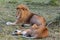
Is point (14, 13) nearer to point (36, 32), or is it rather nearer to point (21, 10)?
point (21, 10)

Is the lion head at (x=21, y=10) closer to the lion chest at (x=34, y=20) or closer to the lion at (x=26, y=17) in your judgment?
the lion at (x=26, y=17)

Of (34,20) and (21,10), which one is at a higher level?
(21,10)

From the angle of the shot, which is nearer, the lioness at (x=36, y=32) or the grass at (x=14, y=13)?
the lioness at (x=36, y=32)

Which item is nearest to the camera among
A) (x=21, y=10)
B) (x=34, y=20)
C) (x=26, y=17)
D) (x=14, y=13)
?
(x=21, y=10)

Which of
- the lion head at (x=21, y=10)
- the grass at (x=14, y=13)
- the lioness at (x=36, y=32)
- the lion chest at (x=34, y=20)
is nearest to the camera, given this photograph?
the lioness at (x=36, y=32)

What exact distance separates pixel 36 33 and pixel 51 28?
1680 millimetres

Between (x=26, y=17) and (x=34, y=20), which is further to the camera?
(x=26, y=17)

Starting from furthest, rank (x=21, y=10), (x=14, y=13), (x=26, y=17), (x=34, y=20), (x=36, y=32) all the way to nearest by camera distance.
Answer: (x=14, y=13) → (x=26, y=17) → (x=34, y=20) → (x=21, y=10) → (x=36, y=32)

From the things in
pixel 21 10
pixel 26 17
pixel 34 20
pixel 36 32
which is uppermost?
pixel 21 10

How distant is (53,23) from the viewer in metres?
9.87

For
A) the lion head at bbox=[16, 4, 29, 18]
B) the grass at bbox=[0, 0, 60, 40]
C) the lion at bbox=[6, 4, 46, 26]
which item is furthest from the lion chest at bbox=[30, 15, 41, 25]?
the grass at bbox=[0, 0, 60, 40]

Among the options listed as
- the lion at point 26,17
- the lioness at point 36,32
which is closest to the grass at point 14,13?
the lioness at point 36,32

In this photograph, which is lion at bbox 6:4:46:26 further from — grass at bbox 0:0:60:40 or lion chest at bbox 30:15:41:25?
grass at bbox 0:0:60:40

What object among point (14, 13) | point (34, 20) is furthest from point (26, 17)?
point (14, 13)
